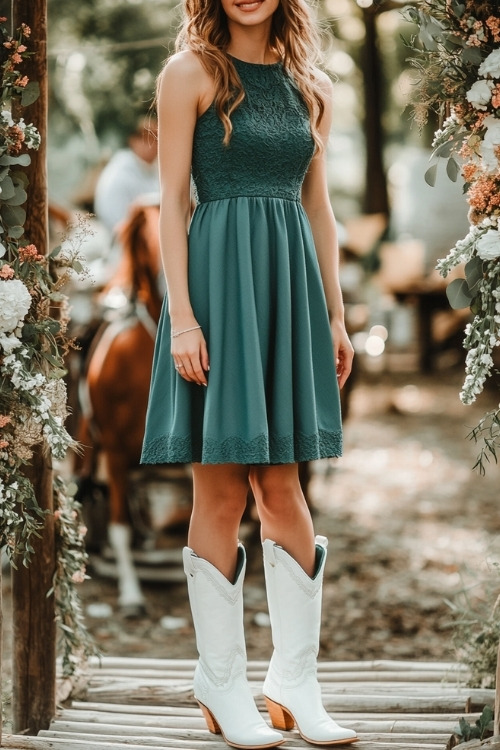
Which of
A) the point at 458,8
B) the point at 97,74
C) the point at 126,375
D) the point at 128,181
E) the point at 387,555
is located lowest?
the point at 387,555

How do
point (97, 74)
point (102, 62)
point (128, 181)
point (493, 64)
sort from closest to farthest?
point (493, 64), point (128, 181), point (102, 62), point (97, 74)

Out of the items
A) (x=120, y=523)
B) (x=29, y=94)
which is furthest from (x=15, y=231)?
(x=120, y=523)

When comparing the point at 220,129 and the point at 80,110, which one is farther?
the point at 80,110

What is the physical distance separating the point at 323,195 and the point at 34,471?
39.6 inches

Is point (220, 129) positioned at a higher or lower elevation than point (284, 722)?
higher

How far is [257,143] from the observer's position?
90.0 inches

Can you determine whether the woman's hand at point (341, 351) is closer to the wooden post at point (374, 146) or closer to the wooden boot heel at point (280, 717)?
the wooden boot heel at point (280, 717)

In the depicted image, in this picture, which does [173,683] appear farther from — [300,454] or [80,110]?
[80,110]

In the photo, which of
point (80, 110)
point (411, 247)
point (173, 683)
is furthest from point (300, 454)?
point (411, 247)

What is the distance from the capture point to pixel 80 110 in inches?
408

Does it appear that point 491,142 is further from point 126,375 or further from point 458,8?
point 126,375

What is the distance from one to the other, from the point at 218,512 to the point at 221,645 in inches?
12.3

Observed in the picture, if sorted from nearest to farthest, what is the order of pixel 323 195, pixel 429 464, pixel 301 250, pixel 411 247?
pixel 301 250 → pixel 323 195 → pixel 429 464 → pixel 411 247

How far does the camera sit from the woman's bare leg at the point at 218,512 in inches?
92.7
